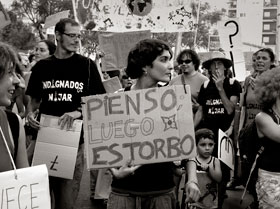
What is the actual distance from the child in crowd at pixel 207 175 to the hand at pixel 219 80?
40.9 inches

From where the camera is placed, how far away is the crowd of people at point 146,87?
3268mm

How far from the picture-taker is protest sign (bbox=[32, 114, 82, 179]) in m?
4.85

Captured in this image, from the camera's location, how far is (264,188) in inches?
156

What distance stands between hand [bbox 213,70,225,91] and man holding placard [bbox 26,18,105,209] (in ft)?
7.46

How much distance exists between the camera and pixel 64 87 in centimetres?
511

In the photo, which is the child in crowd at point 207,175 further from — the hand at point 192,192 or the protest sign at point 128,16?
the protest sign at point 128,16

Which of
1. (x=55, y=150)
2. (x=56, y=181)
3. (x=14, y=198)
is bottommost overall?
(x=56, y=181)

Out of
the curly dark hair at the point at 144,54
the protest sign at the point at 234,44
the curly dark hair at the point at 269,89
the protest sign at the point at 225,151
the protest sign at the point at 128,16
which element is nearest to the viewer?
the curly dark hair at the point at 144,54

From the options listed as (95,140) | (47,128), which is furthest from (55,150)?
(95,140)

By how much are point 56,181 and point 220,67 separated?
3253mm

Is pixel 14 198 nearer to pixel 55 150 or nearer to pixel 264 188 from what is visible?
pixel 264 188

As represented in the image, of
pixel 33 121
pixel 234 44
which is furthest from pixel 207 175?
pixel 234 44

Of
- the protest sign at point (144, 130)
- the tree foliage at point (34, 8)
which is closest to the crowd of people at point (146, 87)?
the protest sign at point (144, 130)

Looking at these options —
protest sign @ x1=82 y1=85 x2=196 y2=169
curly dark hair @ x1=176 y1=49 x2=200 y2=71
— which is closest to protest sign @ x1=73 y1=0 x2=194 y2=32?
curly dark hair @ x1=176 y1=49 x2=200 y2=71
